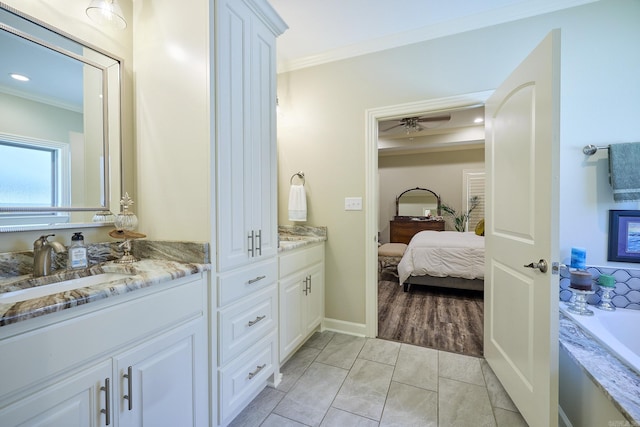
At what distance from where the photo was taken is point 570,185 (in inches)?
67.8

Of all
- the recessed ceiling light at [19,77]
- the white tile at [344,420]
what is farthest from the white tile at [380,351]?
the recessed ceiling light at [19,77]

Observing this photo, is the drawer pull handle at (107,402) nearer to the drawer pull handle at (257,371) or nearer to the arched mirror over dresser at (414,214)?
the drawer pull handle at (257,371)

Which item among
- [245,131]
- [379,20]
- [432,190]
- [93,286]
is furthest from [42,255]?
[432,190]

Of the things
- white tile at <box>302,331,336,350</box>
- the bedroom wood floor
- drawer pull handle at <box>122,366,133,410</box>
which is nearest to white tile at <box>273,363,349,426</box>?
white tile at <box>302,331,336,350</box>

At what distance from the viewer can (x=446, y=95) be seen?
2066 mm

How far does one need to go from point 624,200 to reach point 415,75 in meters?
1.63

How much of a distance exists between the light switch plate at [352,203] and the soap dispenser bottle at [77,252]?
5.93 feet

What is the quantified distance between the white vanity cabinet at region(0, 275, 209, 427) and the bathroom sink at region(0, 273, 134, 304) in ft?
0.63

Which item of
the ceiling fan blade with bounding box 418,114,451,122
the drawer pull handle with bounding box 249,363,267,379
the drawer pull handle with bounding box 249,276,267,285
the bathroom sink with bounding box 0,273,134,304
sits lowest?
the drawer pull handle with bounding box 249,363,267,379

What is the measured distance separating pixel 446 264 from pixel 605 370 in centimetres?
223

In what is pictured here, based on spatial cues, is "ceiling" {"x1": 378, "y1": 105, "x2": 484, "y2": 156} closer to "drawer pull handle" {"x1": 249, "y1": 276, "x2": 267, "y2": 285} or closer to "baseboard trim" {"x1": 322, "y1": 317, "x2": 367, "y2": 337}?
"baseboard trim" {"x1": 322, "y1": 317, "x2": 367, "y2": 337}

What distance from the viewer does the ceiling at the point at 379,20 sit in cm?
182

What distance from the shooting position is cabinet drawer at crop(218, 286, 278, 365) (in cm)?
127

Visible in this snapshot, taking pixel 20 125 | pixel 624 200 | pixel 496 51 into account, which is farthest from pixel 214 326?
pixel 496 51
